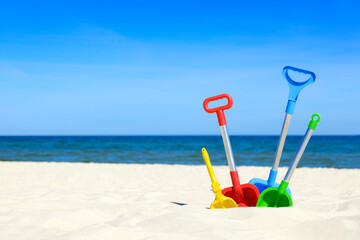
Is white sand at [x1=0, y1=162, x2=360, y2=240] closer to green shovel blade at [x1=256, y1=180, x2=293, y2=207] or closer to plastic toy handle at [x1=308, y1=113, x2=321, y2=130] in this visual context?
green shovel blade at [x1=256, y1=180, x2=293, y2=207]

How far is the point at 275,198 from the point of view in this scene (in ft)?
9.15

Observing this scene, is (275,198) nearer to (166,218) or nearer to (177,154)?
(166,218)

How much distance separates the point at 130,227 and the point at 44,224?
2.40ft

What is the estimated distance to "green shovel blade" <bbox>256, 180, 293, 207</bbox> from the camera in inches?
109

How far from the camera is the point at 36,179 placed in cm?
626

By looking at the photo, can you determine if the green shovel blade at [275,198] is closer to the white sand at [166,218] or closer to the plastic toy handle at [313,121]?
the white sand at [166,218]

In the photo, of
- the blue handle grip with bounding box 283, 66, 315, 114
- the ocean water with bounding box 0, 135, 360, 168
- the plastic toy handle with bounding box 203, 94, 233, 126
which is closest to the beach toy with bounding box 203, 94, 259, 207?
the plastic toy handle with bounding box 203, 94, 233, 126

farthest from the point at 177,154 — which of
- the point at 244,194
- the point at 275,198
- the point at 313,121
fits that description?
the point at 313,121

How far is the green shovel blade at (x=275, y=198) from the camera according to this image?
276cm

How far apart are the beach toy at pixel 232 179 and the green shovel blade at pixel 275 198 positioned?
0.08 meters

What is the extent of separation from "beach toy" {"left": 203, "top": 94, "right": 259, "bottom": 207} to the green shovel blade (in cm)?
8

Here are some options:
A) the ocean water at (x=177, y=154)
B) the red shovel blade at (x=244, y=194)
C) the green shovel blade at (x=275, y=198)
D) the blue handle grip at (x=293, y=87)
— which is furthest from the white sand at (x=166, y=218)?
the ocean water at (x=177, y=154)

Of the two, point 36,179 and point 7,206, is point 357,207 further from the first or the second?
point 36,179

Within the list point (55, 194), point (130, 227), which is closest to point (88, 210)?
point (130, 227)
